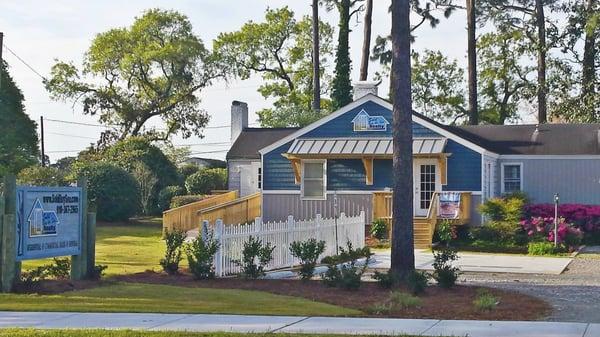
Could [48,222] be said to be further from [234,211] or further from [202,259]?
[234,211]

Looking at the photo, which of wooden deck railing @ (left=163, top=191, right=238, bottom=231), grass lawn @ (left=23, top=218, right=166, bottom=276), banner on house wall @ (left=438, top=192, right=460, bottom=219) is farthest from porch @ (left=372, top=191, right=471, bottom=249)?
grass lawn @ (left=23, top=218, right=166, bottom=276)

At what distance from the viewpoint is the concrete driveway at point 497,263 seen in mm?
23016

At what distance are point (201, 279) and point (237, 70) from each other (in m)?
45.9

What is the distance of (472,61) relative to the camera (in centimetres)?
4731

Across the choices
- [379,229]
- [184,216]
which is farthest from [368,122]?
[184,216]

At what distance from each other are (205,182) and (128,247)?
18.2m

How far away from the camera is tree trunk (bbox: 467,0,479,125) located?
47.3m

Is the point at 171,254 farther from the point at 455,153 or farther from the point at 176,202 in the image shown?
the point at 176,202

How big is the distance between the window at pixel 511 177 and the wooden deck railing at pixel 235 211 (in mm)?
9510

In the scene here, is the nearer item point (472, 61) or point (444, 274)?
point (444, 274)

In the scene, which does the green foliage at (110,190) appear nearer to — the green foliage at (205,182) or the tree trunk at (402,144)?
the green foliage at (205,182)

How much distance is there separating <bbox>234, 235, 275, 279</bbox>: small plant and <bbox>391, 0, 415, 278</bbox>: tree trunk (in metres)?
2.74

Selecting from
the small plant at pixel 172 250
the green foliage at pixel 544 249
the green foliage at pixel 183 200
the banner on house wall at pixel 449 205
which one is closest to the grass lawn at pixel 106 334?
the small plant at pixel 172 250

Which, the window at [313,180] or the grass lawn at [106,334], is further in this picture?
the window at [313,180]
